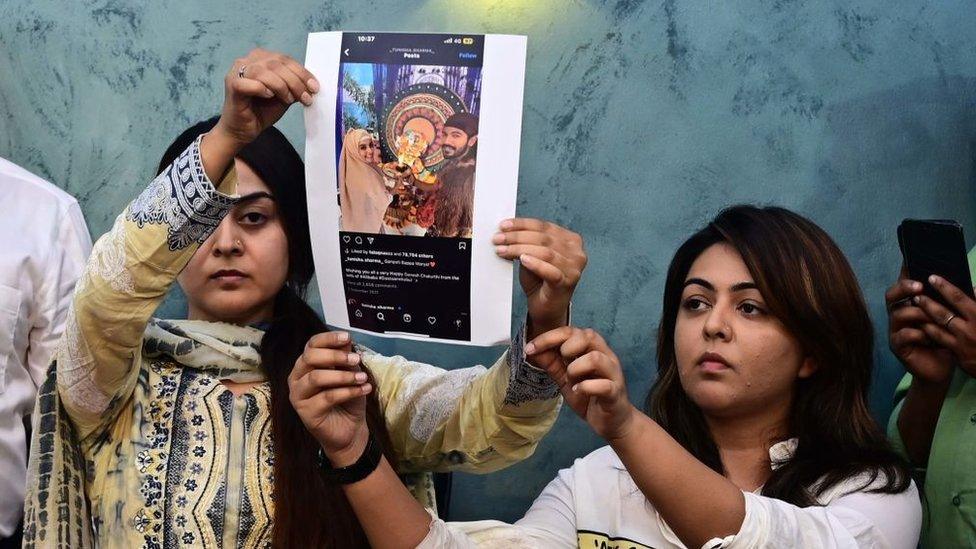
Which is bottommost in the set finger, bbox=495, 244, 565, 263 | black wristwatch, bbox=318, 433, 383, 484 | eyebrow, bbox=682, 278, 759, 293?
black wristwatch, bbox=318, 433, 383, 484

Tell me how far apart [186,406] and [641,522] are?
0.73m

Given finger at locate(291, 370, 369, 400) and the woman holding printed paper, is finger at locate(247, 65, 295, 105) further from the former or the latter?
finger at locate(291, 370, 369, 400)

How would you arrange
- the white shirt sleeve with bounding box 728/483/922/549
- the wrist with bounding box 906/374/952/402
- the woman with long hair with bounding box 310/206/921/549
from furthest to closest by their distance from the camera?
the wrist with bounding box 906/374/952/402
the woman with long hair with bounding box 310/206/921/549
the white shirt sleeve with bounding box 728/483/922/549

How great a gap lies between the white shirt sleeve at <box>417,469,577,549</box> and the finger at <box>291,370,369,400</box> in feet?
0.85

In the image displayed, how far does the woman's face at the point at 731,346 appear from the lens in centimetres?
181

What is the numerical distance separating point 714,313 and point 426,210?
1.82 ft

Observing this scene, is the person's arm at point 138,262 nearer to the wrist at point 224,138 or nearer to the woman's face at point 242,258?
the wrist at point 224,138

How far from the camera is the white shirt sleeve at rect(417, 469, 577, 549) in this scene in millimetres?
1703

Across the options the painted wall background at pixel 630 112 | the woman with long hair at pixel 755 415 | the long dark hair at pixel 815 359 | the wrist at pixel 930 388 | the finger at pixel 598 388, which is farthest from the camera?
the painted wall background at pixel 630 112

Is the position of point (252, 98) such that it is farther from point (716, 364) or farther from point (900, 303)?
point (900, 303)

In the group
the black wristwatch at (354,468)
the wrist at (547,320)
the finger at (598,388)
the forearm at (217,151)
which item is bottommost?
the black wristwatch at (354,468)

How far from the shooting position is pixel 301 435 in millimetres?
1818

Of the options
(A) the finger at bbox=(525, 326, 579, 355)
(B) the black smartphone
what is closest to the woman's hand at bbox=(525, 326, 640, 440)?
(A) the finger at bbox=(525, 326, 579, 355)

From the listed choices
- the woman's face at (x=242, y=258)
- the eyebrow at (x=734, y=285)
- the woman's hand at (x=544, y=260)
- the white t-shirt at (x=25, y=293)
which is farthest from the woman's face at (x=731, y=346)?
the white t-shirt at (x=25, y=293)
